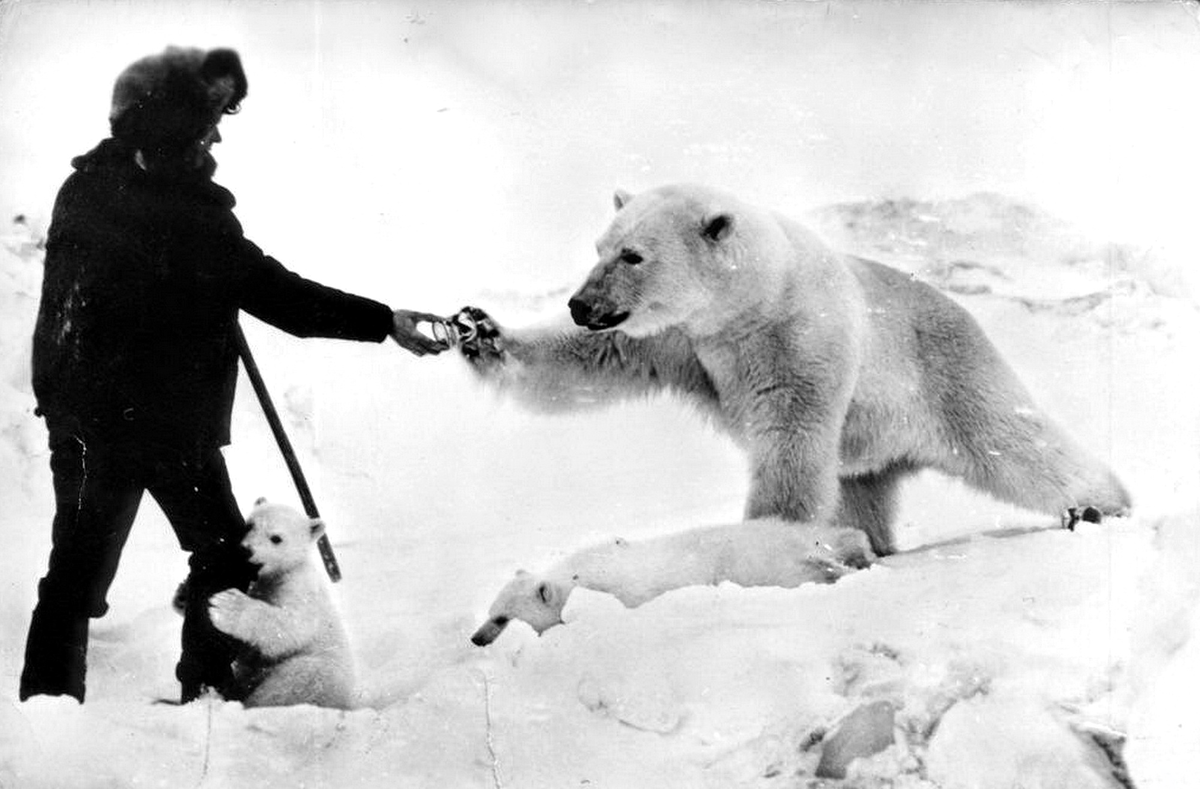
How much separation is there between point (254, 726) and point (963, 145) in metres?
2.59

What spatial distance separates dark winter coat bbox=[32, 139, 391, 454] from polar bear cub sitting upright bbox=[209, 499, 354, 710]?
34 centimetres

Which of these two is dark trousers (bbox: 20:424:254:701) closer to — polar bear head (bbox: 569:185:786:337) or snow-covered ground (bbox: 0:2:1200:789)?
snow-covered ground (bbox: 0:2:1200:789)

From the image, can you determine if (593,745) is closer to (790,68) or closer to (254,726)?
(254,726)

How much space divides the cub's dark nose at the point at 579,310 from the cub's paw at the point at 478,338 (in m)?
0.25

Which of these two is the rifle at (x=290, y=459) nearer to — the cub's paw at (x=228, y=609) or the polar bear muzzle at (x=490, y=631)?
the cub's paw at (x=228, y=609)

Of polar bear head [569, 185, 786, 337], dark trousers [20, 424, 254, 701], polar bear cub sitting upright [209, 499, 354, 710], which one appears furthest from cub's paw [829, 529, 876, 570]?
dark trousers [20, 424, 254, 701]

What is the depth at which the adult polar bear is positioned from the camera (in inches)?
140

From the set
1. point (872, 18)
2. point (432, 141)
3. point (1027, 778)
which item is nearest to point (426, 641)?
point (432, 141)

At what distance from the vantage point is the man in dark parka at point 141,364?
3459 mm

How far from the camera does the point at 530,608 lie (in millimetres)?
3447

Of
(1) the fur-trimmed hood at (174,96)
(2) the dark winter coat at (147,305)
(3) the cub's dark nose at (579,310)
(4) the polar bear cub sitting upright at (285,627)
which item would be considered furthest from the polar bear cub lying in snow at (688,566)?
(1) the fur-trimmed hood at (174,96)

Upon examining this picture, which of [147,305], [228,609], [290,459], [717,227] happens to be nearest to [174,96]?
[147,305]

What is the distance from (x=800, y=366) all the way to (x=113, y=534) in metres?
1.98

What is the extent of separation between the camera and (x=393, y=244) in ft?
11.8
